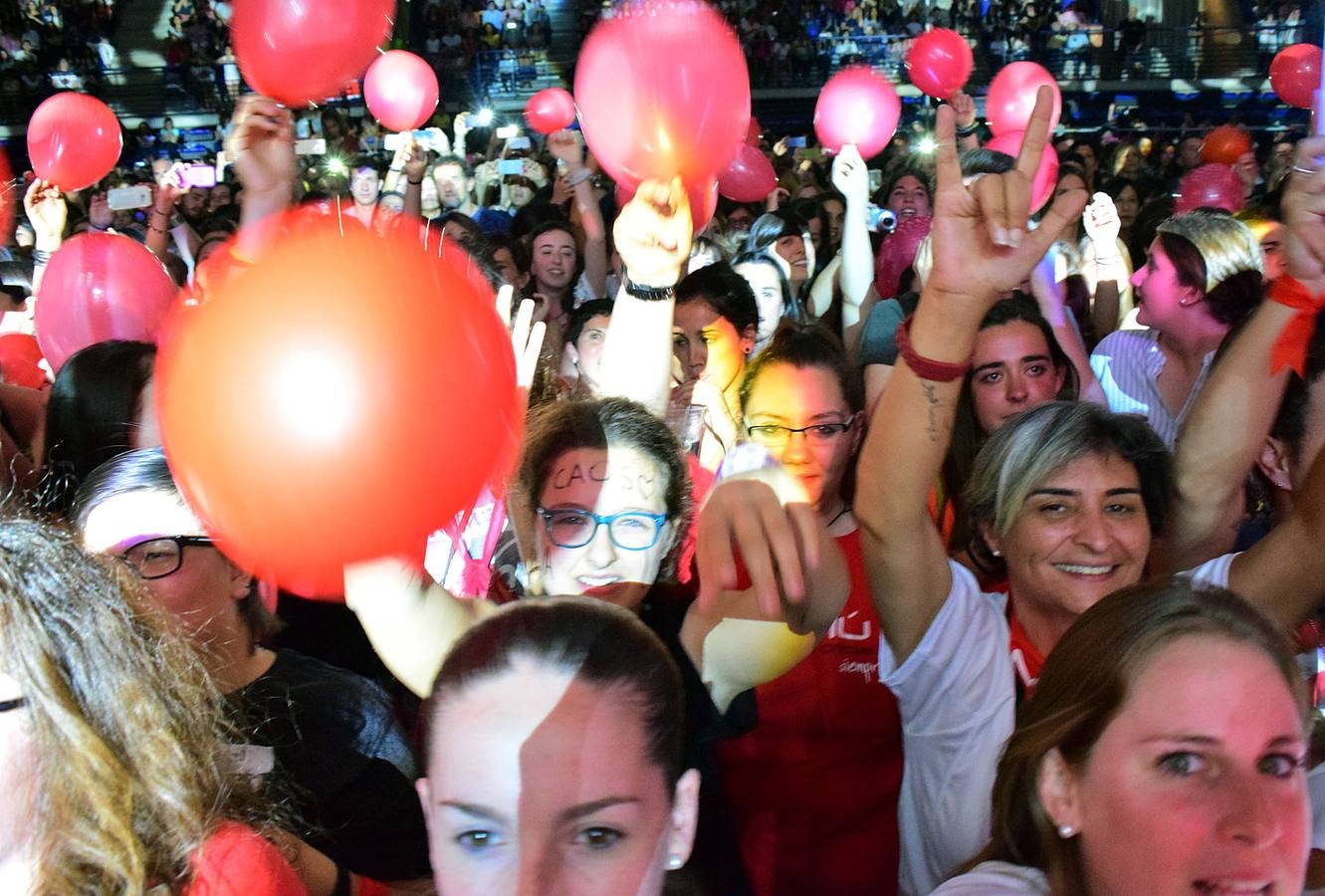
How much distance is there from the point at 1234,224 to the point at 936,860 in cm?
202

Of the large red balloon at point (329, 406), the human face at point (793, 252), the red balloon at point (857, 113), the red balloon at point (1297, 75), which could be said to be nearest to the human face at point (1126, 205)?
the red balloon at point (1297, 75)

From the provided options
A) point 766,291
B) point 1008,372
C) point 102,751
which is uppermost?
point 766,291

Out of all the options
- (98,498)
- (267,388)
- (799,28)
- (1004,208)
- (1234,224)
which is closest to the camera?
(267,388)

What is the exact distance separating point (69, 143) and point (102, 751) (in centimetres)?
356

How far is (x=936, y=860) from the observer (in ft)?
5.50

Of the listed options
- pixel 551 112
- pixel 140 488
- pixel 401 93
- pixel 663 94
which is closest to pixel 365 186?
pixel 401 93

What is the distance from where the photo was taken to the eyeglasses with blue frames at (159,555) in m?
1.75

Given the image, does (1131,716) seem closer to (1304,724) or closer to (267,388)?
(1304,724)

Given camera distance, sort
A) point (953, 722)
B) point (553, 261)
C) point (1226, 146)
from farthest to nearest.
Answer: point (1226, 146) → point (553, 261) → point (953, 722)

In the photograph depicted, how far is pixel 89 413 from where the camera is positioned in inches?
89.4

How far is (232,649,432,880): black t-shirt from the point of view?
1589mm

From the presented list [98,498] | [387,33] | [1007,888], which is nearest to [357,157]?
[387,33]

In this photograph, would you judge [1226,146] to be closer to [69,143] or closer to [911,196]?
[911,196]

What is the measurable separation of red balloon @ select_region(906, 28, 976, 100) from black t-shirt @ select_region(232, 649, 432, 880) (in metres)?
4.70
